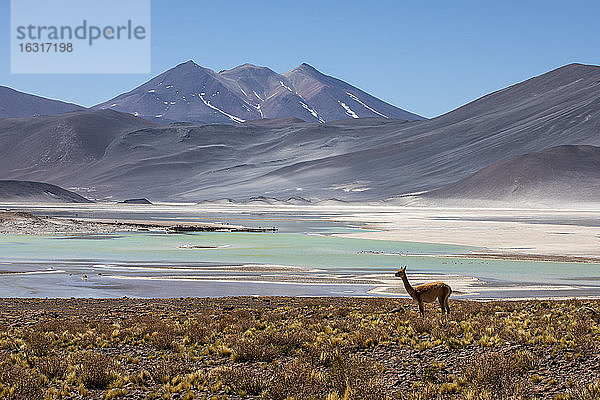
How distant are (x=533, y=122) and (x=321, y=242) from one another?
142533 mm

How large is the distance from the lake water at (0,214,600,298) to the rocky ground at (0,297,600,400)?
6309mm

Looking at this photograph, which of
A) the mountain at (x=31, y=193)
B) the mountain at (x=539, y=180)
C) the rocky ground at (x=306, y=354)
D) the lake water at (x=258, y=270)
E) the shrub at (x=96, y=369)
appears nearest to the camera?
the rocky ground at (x=306, y=354)

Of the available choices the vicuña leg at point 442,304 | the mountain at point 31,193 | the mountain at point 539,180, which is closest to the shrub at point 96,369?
the vicuña leg at point 442,304

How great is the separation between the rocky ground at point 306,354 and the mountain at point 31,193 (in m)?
134

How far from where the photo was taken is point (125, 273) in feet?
89.8

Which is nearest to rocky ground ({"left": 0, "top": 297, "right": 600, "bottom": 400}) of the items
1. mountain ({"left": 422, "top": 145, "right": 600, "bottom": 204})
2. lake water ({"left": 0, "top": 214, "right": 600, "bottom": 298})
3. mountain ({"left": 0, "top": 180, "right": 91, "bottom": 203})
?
lake water ({"left": 0, "top": 214, "right": 600, "bottom": 298})

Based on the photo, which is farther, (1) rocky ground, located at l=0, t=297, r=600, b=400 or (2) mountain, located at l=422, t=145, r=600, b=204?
(2) mountain, located at l=422, t=145, r=600, b=204

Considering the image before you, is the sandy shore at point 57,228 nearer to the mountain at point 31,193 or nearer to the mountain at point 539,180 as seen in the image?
the mountain at point 539,180

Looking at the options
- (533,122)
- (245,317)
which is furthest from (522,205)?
(245,317)

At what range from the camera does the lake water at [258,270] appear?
880 inches

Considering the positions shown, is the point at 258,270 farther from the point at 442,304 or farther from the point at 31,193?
the point at 31,193

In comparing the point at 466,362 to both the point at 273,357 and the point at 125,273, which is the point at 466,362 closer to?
the point at 273,357

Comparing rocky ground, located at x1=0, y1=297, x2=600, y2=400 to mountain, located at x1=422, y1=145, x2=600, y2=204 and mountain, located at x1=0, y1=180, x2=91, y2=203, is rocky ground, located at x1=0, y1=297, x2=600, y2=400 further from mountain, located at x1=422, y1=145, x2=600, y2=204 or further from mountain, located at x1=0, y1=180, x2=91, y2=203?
mountain, located at x1=0, y1=180, x2=91, y2=203

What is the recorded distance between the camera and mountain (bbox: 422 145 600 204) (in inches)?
4926
